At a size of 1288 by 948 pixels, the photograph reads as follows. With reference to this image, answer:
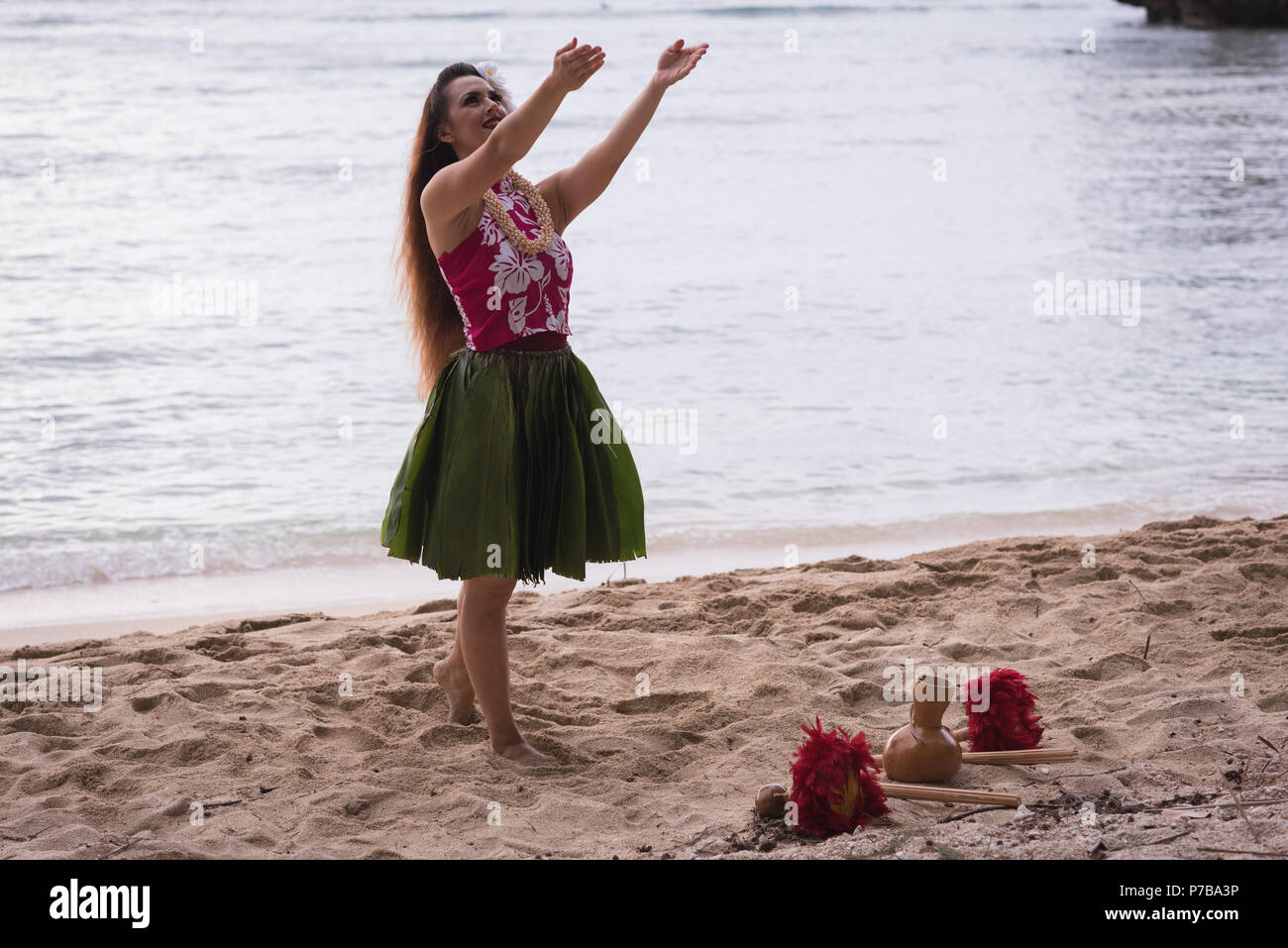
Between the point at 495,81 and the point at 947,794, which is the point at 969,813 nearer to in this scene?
the point at 947,794

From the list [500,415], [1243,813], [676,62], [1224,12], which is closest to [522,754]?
[500,415]

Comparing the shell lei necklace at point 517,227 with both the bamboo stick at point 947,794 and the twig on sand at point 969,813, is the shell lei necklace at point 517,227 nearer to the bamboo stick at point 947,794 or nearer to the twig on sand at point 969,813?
the bamboo stick at point 947,794

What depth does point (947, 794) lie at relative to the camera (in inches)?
112

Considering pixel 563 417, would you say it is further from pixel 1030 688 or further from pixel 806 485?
pixel 806 485

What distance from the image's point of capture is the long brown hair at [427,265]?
3.21m

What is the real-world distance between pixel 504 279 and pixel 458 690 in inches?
49.5

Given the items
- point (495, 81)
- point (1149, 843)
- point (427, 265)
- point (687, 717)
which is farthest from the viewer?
point (687, 717)

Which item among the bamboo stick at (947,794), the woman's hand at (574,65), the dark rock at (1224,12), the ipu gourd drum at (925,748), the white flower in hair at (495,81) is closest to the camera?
the woman's hand at (574,65)

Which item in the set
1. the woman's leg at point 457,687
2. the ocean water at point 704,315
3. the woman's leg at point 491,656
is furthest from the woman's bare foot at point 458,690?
the ocean water at point 704,315

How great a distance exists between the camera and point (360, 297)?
33.4 feet

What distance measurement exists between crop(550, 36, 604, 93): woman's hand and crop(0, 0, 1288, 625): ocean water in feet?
9.00

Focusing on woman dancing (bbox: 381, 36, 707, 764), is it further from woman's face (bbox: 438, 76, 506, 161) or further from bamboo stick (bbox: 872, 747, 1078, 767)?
bamboo stick (bbox: 872, 747, 1078, 767)

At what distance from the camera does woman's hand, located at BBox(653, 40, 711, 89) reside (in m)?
3.29

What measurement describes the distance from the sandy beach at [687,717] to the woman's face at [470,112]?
166 centimetres
